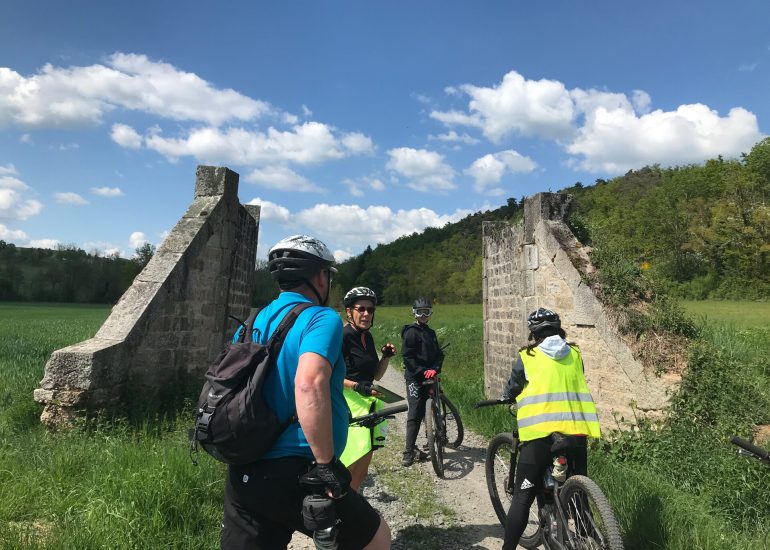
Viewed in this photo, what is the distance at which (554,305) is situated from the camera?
24.5 feet

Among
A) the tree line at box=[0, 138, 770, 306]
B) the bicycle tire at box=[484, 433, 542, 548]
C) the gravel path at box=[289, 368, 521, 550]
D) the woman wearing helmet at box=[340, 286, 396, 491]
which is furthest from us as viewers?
the tree line at box=[0, 138, 770, 306]

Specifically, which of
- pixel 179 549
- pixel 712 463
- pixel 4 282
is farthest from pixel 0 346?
pixel 4 282

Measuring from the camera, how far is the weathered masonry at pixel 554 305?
6.10 meters

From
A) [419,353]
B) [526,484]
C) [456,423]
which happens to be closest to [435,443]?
[419,353]

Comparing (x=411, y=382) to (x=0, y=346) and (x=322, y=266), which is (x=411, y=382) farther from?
(x=0, y=346)

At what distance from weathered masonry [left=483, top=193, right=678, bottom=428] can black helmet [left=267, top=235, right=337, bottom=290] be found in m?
4.92

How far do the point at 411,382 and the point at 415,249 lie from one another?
9280cm

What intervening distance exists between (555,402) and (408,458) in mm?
3225

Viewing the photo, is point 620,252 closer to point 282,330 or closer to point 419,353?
point 419,353

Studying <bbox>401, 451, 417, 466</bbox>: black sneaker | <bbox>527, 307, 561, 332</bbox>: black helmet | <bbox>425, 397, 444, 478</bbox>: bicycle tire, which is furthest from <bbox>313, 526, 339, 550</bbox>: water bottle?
<bbox>401, 451, 417, 466</bbox>: black sneaker

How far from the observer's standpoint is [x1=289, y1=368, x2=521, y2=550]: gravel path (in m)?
4.29

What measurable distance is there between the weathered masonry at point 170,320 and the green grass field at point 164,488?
0.47 m

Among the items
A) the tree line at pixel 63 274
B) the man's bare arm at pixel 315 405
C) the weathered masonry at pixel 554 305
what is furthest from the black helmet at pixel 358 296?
the tree line at pixel 63 274

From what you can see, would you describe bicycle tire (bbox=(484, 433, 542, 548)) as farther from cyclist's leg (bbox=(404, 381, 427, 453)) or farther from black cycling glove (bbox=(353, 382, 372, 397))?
cyclist's leg (bbox=(404, 381, 427, 453))
